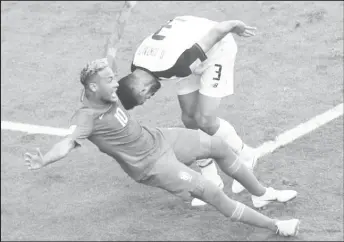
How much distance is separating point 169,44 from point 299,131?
91.0 inches

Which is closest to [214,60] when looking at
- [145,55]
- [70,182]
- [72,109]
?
[145,55]

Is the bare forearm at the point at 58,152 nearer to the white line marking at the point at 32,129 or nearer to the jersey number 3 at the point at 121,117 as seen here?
the jersey number 3 at the point at 121,117

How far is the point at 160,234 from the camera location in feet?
22.0

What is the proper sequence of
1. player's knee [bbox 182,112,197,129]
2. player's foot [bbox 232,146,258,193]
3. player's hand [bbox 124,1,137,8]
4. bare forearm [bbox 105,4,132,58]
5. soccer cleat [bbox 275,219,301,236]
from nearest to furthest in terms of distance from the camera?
soccer cleat [bbox 275,219,301,236] < player's foot [bbox 232,146,258,193] < player's knee [bbox 182,112,197,129] < bare forearm [bbox 105,4,132,58] < player's hand [bbox 124,1,137,8]

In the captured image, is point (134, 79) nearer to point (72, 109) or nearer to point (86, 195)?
point (86, 195)

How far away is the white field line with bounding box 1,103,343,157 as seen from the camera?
796cm

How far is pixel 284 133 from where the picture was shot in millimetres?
8195

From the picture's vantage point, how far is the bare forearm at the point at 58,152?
5.59 metres

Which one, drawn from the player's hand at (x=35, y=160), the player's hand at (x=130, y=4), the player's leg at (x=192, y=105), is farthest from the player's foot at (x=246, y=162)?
the player's hand at (x=130, y=4)

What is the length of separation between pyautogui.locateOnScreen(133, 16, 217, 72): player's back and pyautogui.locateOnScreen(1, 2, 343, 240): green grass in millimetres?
1463

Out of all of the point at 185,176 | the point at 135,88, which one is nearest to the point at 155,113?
the point at 135,88

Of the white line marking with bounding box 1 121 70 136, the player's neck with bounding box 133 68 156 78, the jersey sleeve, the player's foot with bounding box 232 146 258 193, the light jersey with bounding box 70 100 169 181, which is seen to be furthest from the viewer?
the white line marking with bounding box 1 121 70 136

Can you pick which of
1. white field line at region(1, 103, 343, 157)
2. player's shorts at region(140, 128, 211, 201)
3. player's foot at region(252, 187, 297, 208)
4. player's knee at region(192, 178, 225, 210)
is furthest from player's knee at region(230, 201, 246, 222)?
white field line at region(1, 103, 343, 157)

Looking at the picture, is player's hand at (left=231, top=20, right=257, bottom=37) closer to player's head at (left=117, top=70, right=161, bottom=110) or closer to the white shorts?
the white shorts
